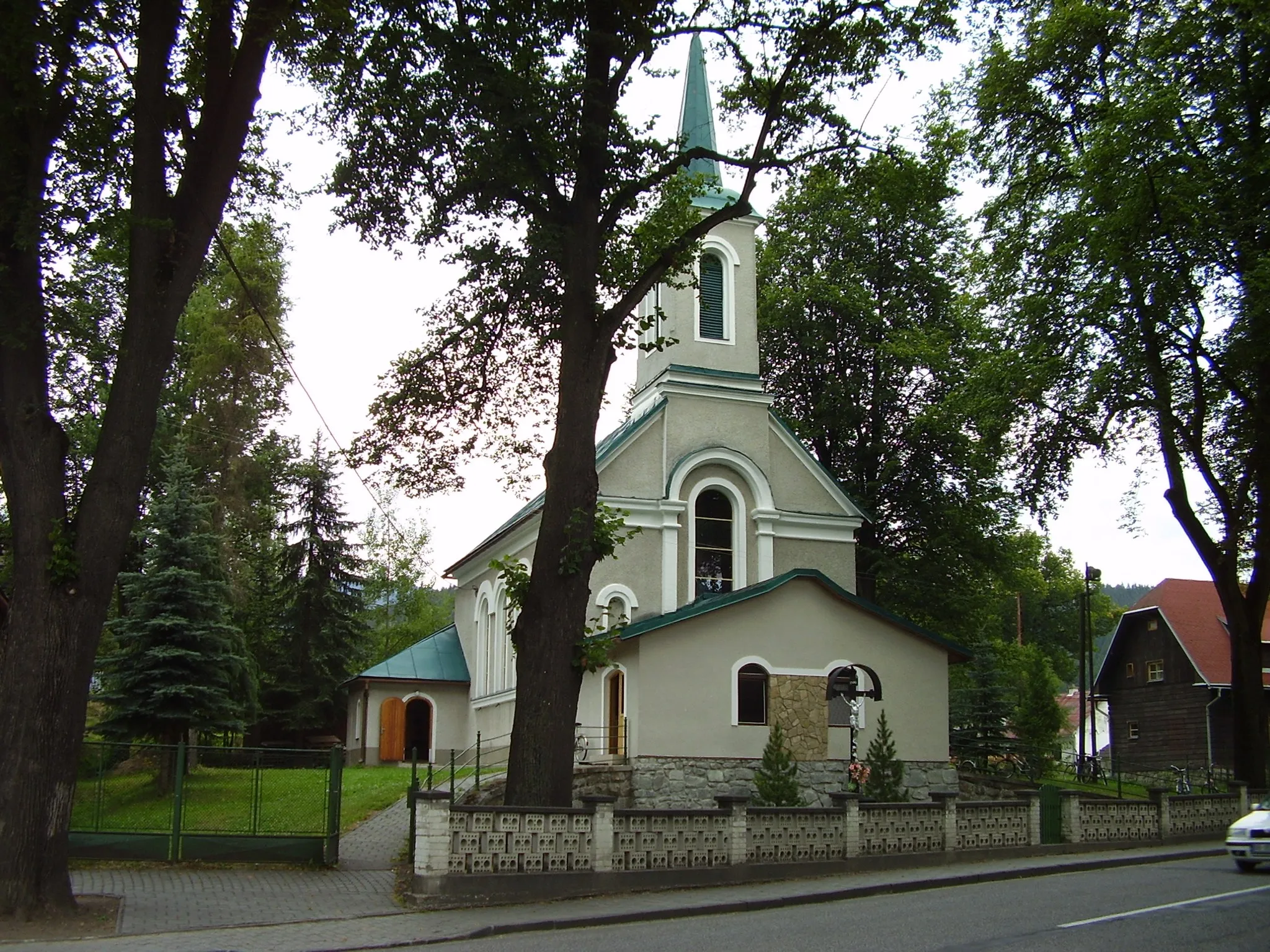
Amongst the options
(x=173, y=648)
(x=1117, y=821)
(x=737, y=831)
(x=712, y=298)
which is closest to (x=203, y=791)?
(x=173, y=648)

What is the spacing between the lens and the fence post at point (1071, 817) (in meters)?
19.2

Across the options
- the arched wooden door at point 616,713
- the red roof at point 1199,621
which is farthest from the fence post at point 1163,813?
the red roof at point 1199,621

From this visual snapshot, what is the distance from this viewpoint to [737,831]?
49.4 ft

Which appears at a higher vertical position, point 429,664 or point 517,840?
point 429,664

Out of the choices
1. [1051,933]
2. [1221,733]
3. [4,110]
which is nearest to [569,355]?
[4,110]

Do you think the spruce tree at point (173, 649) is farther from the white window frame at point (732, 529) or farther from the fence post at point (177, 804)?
the white window frame at point (732, 529)

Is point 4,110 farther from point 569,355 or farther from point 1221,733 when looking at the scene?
point 1221,733

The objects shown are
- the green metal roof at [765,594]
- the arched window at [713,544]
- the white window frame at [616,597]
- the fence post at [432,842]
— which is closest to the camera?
the fence post at [432,842]

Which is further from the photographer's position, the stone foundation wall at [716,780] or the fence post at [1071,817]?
the stone foundation wall at [716,780]

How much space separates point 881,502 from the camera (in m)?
35.0

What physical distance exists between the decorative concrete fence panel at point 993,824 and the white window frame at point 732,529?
30.2 feet

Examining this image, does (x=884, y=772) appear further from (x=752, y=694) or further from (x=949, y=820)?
(x=949, y=820)

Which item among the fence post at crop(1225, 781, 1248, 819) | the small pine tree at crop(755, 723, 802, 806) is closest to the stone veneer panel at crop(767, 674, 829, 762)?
the small pine tree at crop(755, 723, 802, 806)

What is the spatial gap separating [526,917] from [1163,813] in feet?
45.8
